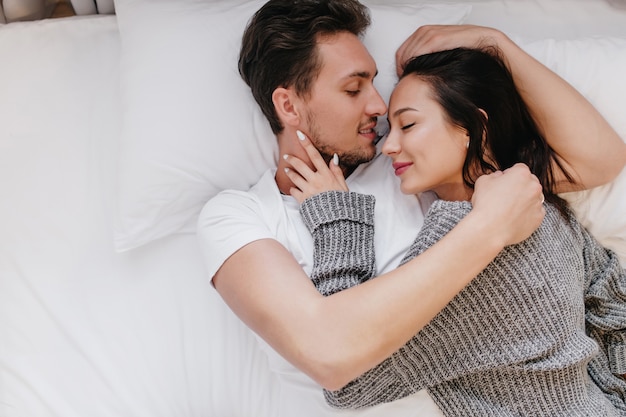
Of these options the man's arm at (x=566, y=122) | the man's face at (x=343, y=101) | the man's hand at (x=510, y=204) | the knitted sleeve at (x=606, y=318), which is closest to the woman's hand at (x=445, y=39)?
the man's arm at (x=566, y=122)

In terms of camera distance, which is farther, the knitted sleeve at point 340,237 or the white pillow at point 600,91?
the white pillow at point 600,91

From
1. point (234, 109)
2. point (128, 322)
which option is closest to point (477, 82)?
point (234, 109)

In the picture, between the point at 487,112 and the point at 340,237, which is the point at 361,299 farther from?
the point at 487,112

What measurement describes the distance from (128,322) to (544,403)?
2.99 ft

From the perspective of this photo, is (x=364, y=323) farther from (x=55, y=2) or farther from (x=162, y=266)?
(x=55, y=2)

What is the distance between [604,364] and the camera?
1.47 m

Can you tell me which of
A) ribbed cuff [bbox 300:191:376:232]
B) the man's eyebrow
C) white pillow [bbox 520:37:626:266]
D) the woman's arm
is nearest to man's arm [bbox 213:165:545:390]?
the woman's arm

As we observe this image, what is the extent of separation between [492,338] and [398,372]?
0.19 meters

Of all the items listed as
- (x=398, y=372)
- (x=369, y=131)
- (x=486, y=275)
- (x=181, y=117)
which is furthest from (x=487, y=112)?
(x=181, y=117)

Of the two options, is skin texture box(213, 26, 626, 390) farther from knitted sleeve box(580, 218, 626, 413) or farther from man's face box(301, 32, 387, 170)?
knitted sleeve box(580, 218, 626, 413)

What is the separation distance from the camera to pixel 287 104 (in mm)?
1508

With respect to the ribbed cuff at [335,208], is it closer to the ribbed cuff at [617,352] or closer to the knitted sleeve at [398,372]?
the knitted sleeve at [398,372]

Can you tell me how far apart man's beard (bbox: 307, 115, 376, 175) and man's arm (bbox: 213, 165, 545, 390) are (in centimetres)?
34

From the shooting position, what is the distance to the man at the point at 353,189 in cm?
115
